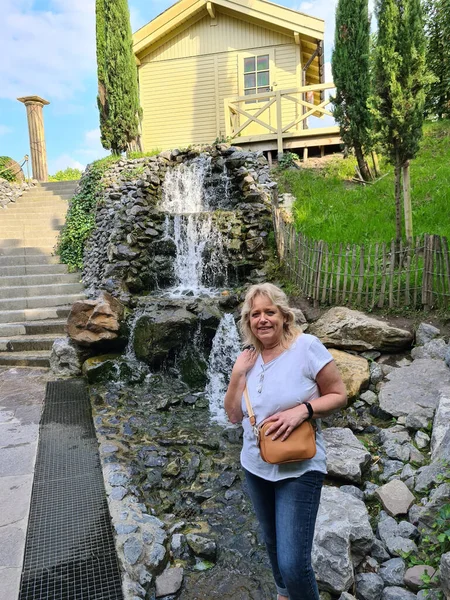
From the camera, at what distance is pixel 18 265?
34.4 feet

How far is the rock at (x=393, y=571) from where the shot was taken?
260 cm

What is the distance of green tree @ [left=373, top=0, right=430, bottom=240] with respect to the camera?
605 centimetres

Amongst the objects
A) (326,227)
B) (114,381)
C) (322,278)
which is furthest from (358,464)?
(326,227)

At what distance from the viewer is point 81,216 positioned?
459 inches

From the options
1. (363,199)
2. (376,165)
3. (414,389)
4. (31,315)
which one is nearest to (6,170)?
(31,315)

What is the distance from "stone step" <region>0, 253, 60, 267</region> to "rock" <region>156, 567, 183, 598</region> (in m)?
9.47

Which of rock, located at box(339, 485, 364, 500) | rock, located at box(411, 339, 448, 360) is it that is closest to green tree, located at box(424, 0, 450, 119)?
rock, located at box(411, 339, 448, 360)

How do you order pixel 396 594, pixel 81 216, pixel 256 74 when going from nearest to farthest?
1. pixel 396 594
2. pixel 81 216
3. pixel 256 74

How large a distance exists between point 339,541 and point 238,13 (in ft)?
56.8

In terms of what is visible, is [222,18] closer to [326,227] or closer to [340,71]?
[340,71]

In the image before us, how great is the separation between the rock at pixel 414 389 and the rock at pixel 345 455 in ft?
2.12

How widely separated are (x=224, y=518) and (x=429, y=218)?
22.1 ft

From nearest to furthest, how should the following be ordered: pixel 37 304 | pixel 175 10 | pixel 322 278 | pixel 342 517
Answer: pixel 342 517 < pixel 322 278 < pixel 37 304 < pixel 175 10

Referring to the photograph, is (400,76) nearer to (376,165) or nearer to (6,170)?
(376,165)
